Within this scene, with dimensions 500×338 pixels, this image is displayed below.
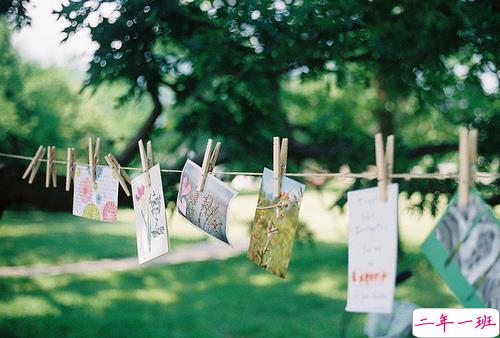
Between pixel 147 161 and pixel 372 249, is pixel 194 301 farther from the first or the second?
pixel 372 249

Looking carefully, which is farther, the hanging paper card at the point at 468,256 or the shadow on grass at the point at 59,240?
the shadow on grass at the point at 59,240

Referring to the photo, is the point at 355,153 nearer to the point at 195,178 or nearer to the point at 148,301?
the point at 195,178

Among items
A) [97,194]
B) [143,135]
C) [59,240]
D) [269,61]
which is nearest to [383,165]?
[97,194]

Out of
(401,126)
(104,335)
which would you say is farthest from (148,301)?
(401,126)

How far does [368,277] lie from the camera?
1.32 metres

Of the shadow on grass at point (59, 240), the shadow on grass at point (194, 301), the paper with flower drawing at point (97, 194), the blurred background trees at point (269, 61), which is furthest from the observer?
the shadow on grass at point (59, 240)

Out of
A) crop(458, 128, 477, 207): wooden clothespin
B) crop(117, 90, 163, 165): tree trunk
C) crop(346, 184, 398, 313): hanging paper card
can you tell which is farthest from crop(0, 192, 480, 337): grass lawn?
crop(458, 128, 477, 207): wooden clothespin

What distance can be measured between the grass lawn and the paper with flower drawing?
2471mm

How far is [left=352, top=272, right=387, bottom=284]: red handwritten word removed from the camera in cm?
130

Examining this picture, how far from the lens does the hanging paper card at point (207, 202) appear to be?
1.70 meters

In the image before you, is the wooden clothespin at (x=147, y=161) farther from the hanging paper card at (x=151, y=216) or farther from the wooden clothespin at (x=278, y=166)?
the wooden clothespin at (x=278, y=166)

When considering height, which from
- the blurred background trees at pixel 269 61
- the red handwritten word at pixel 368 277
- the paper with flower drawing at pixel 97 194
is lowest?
the red handwritten word at pixel 368 277

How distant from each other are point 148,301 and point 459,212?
212 inches

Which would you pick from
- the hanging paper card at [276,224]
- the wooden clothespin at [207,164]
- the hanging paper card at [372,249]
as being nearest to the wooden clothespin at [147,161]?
the wooden clothespin at [207,164]
